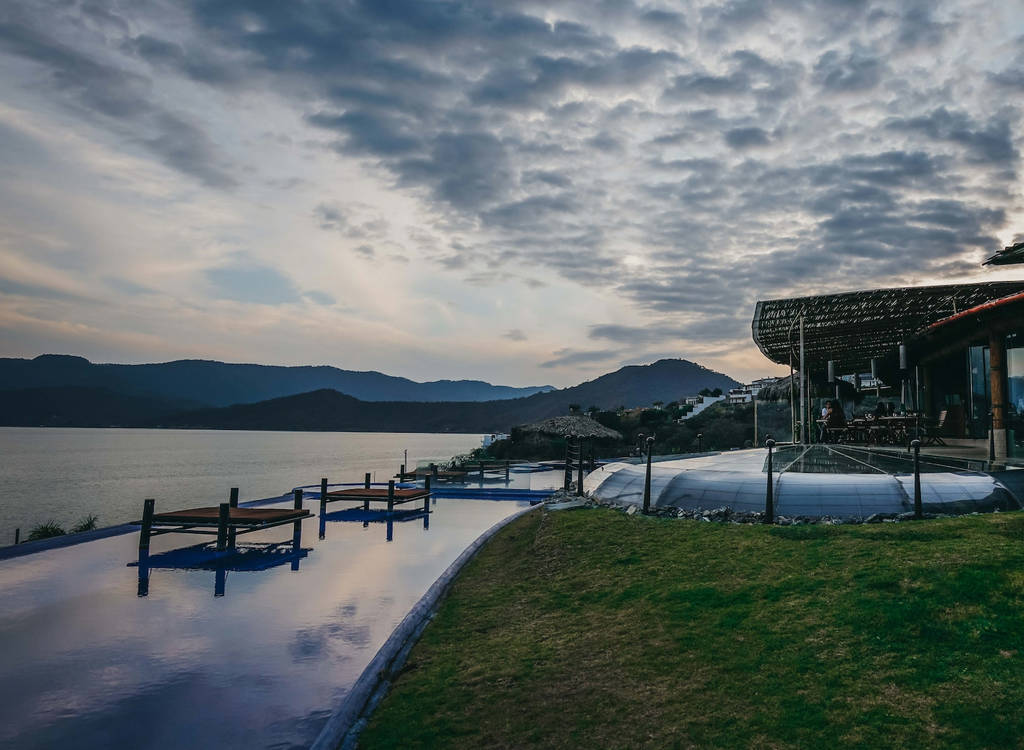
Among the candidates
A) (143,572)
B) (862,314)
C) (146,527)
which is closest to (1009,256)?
(862,314)

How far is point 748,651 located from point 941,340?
1975 cm

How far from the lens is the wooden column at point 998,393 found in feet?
45.1

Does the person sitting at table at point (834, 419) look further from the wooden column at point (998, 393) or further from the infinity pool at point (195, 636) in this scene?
the infinity pool at point (195, 636)

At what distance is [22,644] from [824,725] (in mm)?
11022

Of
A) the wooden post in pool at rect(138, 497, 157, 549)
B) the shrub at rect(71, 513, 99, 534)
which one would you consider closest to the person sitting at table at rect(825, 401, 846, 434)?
the wooden post in pool at rect(138, 497, 157, 549)

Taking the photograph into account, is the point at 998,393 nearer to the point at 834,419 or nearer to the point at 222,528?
the point at 834,419

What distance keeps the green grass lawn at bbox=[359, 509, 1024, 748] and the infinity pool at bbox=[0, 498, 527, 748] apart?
1.50m

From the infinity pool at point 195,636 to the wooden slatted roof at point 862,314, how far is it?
1280 cm

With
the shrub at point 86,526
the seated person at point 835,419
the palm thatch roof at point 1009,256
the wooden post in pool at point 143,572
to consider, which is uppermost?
the palm thatch roof at point 1009,256

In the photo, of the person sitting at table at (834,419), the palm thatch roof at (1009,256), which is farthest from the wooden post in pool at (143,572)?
the palm thatch roof at (1009,256)

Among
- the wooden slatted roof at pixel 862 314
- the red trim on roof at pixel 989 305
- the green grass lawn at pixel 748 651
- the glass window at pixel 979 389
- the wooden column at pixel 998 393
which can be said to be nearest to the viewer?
the green grass lawn at pixel 748 651

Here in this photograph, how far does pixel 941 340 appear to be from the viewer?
858 inches

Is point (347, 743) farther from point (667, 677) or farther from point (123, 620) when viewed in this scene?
point (123, 620)

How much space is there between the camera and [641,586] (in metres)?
9.35
